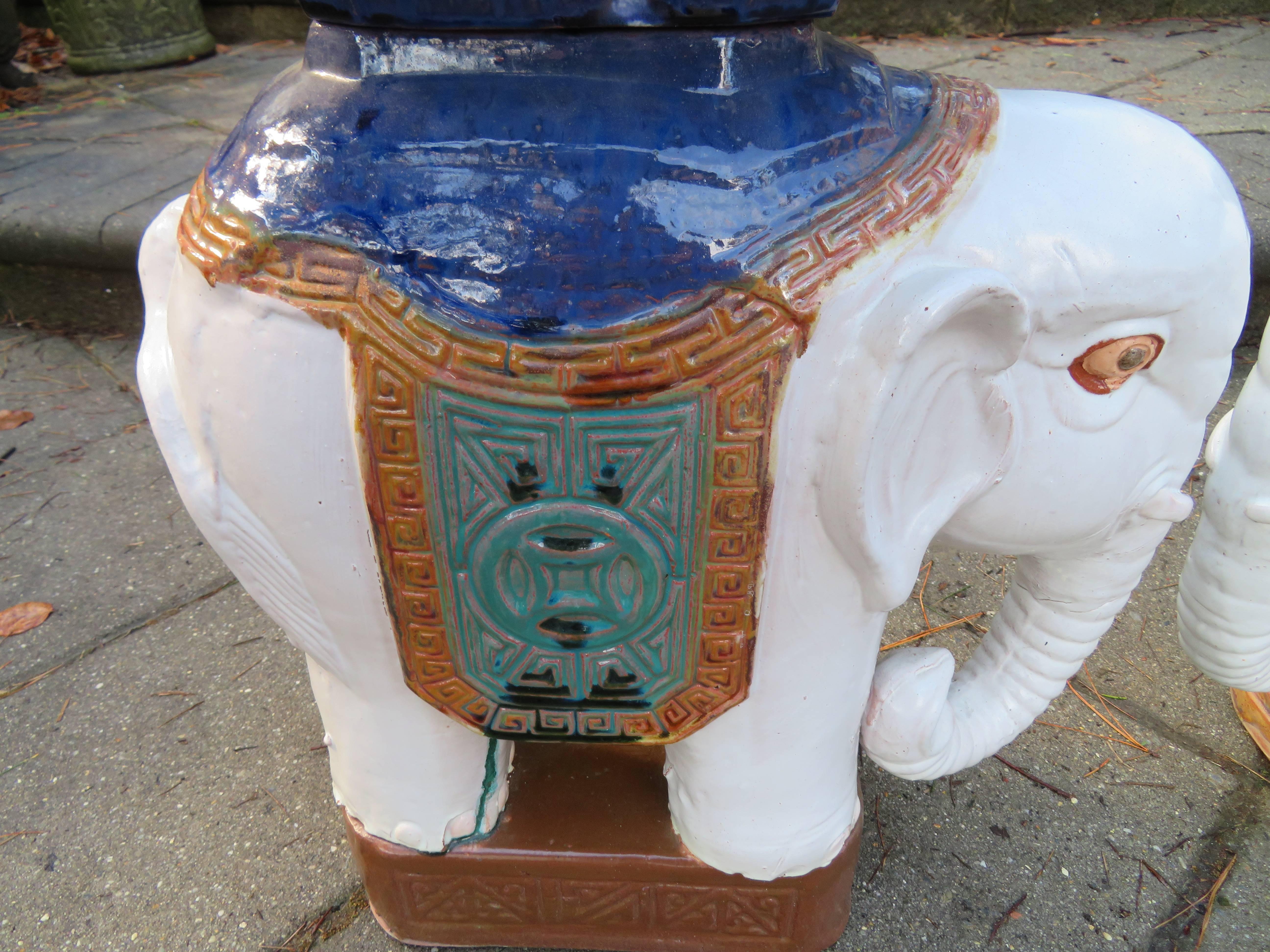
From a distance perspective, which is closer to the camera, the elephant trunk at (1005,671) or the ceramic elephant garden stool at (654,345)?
the ceramic elephant garden stool at (654,345)

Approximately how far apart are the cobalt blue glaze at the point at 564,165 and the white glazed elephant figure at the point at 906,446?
0.25 ft

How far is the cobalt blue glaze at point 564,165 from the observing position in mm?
621

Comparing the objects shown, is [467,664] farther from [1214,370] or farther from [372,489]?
[1214,370]

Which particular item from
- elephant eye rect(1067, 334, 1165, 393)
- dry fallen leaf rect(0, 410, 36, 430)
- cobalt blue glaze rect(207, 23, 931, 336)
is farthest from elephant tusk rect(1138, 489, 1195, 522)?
dry fallen leaf rect(0, 410, 36, 430)

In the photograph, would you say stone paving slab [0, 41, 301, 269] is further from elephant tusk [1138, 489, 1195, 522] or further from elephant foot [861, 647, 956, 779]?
elephant tusk [1138, 489, 1195, 522]

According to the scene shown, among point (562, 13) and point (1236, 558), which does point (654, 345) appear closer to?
→ point (562, 13)

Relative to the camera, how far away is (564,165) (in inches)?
24.8

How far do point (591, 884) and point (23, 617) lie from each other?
1.14m

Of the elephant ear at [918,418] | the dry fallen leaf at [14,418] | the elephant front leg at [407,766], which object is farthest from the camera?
the dry fallen leaf at [14,418]

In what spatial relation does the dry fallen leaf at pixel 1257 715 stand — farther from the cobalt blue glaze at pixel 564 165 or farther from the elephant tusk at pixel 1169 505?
the cobalt blue glaze at pixel 564 165

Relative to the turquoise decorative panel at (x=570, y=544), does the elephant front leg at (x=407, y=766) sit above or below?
below

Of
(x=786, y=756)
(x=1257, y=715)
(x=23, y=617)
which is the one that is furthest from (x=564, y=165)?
(x=23, y=617)

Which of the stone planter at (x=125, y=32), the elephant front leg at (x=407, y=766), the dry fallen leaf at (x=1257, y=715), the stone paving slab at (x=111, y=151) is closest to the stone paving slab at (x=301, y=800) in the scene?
the dry fallen leaf at (x=1257, y=715)

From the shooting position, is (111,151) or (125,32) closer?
(111,151)
